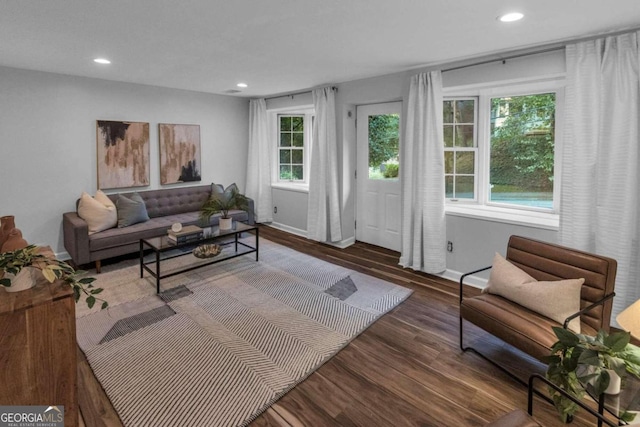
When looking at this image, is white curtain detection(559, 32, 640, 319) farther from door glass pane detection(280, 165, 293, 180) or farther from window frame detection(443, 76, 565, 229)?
door glass pane detection(280, 165, 293, 180)

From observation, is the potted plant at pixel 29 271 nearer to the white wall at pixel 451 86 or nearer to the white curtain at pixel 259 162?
the white wall at pixel 451 86

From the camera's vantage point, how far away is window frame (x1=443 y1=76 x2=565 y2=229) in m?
3.35

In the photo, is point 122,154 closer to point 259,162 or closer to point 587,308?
point 259,162

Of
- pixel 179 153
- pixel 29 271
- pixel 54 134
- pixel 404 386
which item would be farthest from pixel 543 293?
pixel 54 134

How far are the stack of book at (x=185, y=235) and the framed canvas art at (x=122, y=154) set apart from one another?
1666 mm

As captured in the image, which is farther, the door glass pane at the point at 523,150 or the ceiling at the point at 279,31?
the door glass pane at the point at 523,150

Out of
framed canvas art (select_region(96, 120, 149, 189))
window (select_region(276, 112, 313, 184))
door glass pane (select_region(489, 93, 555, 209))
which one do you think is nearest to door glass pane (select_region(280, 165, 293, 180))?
window (select_region(276, 112, 313, 184))

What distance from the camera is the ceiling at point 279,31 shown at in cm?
222

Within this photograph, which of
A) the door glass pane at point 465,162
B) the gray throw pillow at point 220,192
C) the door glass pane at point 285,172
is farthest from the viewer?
the door glass pane at point 285,172

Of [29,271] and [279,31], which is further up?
[279,31]

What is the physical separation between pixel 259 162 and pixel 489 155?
12.6ft

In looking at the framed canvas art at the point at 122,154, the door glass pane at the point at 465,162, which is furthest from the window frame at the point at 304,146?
the door glass pane at the point at 465,162

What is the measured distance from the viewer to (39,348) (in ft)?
4.94

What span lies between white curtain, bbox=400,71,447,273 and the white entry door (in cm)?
62
